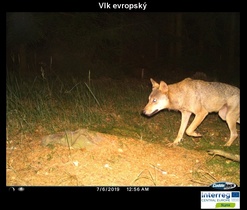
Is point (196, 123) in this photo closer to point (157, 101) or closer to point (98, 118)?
point (157, 101)

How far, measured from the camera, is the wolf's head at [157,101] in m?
7.75

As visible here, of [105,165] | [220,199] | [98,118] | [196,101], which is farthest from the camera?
[98,118]

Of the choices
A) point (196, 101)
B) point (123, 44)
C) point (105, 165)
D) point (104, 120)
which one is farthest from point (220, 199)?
point (123, 44)

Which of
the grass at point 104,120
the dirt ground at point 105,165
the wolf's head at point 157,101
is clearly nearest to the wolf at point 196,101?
the wolf's head at point 157,101

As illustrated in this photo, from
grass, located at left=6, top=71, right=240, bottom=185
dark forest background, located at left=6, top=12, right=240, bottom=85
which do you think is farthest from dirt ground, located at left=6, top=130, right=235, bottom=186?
dark forest background, located at left=6, top=12, right=240, bottom=85

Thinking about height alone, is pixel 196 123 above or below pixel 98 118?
above

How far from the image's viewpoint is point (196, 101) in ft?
26.3

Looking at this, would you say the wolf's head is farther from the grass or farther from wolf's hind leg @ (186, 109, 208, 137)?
wolf's hind leg @ (186, 109, 208, 137)

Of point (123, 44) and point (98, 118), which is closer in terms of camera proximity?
point (98, 118)

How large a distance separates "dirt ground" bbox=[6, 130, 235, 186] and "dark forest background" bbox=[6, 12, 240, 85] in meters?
5.01

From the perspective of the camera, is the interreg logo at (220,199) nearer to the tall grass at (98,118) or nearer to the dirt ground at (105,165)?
the dirt ground at (105,165)

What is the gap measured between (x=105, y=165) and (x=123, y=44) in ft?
36.3

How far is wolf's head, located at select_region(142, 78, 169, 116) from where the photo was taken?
305 inches

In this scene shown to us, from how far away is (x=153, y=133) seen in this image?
8820 mm
